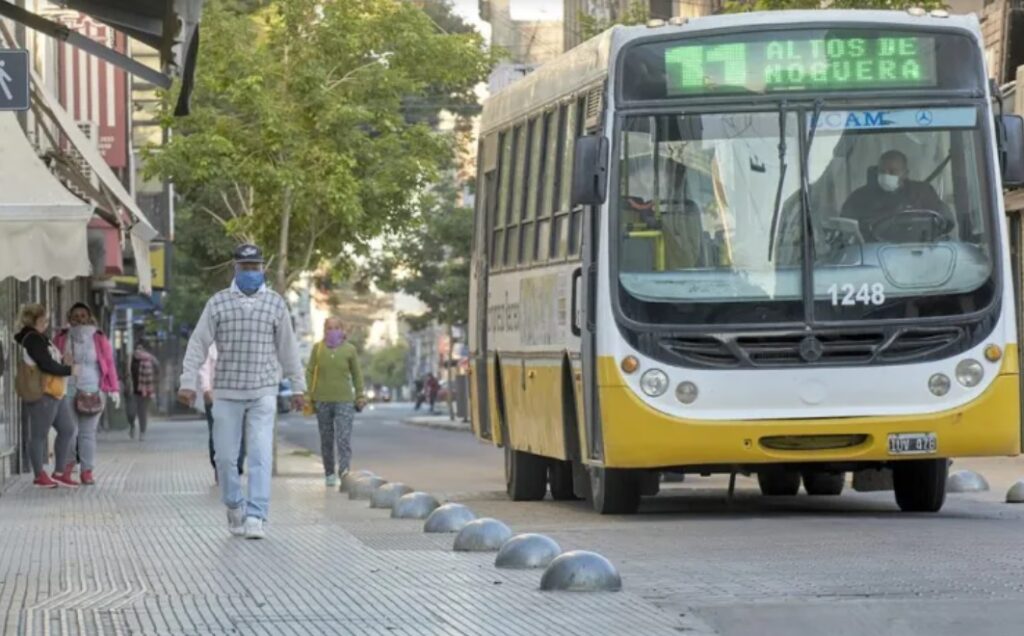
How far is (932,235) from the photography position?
670 inches

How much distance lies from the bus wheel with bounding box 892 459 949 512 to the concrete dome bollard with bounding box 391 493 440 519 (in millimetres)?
3375

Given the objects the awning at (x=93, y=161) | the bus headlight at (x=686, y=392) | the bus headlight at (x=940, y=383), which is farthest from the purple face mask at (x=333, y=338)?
the bus headlight at (x=940, y=383)

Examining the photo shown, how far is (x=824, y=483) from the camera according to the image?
21.1 meters

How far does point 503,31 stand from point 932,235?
71738 millimetres

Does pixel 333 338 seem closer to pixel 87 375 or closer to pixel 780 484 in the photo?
pixel 87 375

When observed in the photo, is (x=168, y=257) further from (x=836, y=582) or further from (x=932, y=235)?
(x=836, y=582)

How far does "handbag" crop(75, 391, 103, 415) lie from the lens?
82.0ft

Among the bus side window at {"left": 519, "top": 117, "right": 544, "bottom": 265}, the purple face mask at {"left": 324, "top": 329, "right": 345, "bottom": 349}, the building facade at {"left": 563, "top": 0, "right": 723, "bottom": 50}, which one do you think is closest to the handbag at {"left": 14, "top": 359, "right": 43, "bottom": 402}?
the purple face mask at {"left": 324, "top": 329, "right": 345, "bottom": 349}

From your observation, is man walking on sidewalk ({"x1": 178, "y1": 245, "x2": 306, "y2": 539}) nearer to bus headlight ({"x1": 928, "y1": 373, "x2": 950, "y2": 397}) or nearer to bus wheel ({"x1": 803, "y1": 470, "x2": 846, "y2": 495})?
bus headlight ({"x1": 928, "y1": 373, "x2": 950, "y2": 397})

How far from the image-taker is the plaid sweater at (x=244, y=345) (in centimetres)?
1633

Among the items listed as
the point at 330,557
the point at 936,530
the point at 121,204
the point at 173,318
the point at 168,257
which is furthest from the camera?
the point at 173,318

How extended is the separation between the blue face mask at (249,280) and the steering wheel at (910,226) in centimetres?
412

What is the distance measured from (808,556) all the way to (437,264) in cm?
5475

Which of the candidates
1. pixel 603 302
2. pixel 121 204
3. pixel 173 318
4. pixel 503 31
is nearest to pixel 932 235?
pixel 603 302
